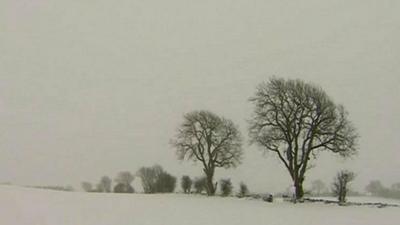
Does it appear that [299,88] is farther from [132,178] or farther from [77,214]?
[132,178]

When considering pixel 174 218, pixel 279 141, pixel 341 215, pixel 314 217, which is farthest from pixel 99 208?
pixel 279 141

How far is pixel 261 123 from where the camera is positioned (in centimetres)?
4466

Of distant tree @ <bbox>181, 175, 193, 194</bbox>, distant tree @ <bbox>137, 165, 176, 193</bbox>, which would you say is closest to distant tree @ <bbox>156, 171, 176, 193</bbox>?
distant tree @ <bbox>137, 165, 176, 193</bbox>

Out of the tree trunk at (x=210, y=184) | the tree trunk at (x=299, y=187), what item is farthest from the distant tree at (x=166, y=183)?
the tree trunk at (x=299, y=187)

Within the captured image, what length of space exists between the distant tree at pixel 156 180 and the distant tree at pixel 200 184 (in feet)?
12.8

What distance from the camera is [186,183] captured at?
5322 centimetres

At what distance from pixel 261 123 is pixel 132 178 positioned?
130 ft

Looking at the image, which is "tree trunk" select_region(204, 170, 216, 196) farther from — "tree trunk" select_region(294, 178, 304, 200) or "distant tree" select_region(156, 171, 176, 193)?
"tree trunk" select_region(294, 178, 304, 200)

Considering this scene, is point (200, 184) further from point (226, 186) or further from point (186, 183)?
point (226, 186)

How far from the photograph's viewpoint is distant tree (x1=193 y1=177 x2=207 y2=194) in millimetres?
53072

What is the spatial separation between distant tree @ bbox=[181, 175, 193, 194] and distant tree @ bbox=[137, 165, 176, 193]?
11.2ft

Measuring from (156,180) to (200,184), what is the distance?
35.0 ft

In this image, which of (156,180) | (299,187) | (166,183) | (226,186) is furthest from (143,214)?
(156,180)

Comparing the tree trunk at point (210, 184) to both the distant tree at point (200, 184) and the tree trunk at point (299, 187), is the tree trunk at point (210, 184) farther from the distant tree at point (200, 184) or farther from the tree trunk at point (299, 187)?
the tree trunk at point (299, 187)
